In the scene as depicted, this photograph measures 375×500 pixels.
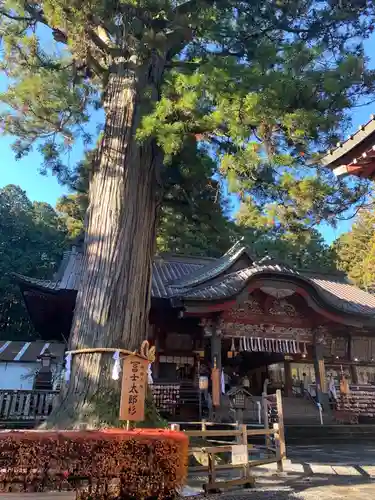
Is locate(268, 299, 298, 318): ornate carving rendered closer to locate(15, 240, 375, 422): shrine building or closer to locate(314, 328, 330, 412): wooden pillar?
locate(15, 240, 375, 422): shrine building

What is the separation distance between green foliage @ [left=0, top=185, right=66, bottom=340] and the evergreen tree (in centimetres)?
2292

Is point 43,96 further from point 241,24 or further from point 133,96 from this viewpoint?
point 241,24

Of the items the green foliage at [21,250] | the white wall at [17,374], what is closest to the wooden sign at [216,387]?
the white wall at [17,374]

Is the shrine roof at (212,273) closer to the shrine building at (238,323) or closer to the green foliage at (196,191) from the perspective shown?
the shrine building at (238,323)

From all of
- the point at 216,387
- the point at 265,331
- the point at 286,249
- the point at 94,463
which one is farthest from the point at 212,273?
the point at 286,249

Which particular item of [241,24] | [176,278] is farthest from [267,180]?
[176,278]

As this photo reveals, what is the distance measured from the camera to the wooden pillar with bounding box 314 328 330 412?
13.0 metres

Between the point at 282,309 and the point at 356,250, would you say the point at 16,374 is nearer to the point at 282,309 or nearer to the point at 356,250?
the point at 282,309

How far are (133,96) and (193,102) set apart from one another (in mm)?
1996

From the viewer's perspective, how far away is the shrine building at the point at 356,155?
16.4ft

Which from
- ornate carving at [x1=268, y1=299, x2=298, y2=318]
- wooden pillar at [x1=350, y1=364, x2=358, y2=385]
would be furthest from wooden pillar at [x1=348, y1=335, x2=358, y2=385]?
ornate carving at [x1=268, y1=299, x2=298, y2=318]

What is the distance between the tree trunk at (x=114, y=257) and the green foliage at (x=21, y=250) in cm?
2399

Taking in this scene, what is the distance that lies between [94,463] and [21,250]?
29.6 metres

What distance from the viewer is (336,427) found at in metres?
11.9
